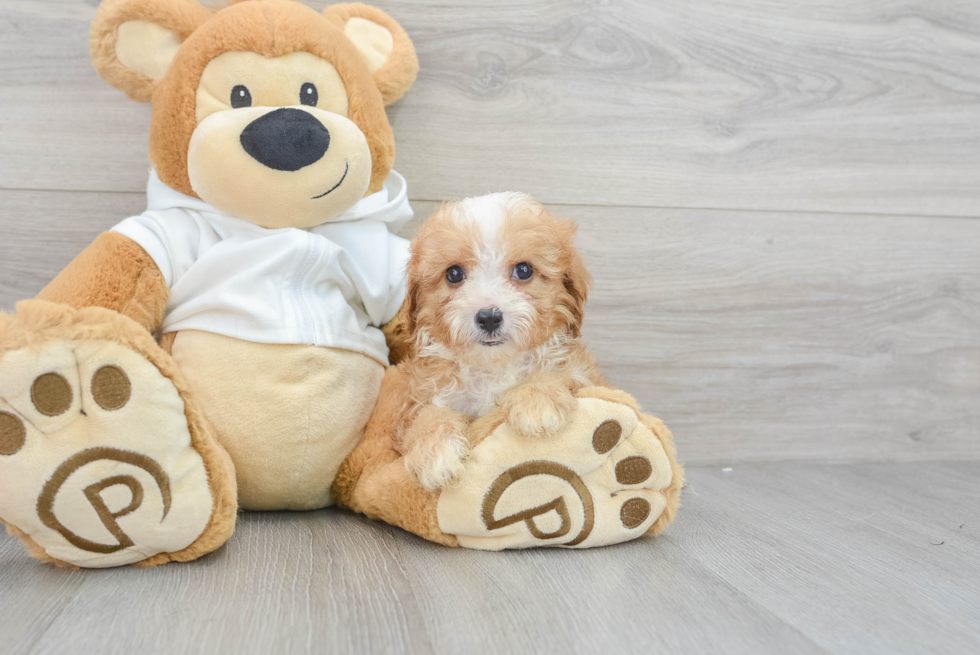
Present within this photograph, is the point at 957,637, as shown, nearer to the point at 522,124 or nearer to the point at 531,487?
the point at 531,487

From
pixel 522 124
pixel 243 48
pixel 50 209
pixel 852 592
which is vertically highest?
pixel 243 48

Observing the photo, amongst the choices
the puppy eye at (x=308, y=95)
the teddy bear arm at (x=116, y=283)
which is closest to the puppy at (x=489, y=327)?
the puppy eye at (x=308, y=95)

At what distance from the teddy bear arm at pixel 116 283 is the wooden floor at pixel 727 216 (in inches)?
12.0

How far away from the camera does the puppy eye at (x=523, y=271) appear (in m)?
0.95

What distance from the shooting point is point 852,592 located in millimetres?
849

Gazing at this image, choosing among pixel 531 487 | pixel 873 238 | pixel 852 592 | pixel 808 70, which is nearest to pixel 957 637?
pixel 852 592

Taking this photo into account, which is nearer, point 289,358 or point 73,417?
point 73,417

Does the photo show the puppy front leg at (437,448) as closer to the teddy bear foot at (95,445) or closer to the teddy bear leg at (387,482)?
the teddy bear leg at (387,482)

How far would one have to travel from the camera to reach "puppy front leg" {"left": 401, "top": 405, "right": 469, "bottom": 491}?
911 millimetres

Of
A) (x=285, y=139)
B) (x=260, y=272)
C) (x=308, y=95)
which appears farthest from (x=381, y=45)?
(x=260, y=272)

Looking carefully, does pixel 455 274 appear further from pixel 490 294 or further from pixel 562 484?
pixel 562 484

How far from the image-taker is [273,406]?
3.26 ft

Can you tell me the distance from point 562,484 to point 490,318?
230mm

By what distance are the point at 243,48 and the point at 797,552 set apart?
1029 mm
